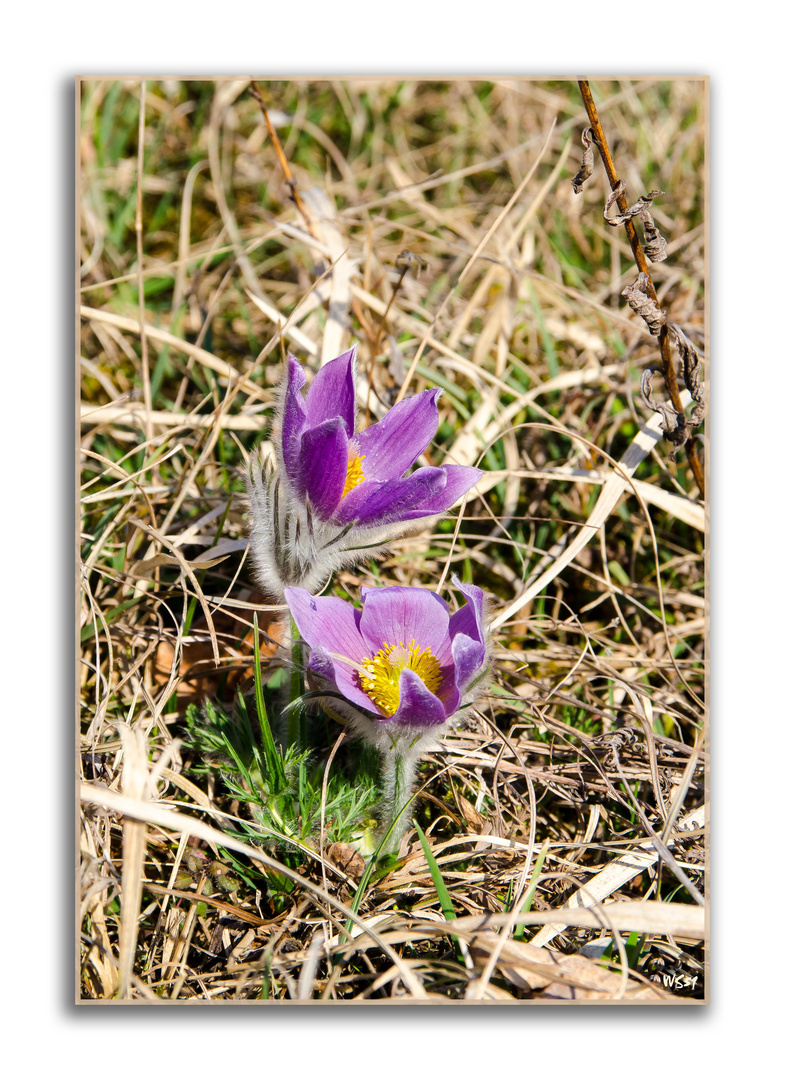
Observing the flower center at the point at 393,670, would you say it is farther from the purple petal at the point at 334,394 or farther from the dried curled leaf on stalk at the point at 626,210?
the dried curled leaf on stalk at the point at 626,210

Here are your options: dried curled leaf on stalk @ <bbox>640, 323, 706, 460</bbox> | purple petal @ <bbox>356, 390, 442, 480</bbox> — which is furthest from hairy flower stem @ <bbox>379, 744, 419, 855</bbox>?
dried curled leaf on stalk @ <bbox>640, 323, 706, 460</bbox>

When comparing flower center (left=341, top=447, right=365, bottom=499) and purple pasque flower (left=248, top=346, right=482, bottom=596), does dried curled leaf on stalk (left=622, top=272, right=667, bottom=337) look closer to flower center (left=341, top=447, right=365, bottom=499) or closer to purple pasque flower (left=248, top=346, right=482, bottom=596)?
purple pasque flower (left=248, top=346, right=482, bottom=596)

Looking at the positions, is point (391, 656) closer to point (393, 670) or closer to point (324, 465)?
point (393, 670)

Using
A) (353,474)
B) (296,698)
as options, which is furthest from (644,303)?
(296,698)

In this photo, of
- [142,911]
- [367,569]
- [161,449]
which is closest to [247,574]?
[367,569]

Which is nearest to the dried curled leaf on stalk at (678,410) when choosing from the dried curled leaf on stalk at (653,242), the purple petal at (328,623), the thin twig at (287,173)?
the dried curled leaf on stalk at (653,242)

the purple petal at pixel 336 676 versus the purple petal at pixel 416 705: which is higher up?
the purple petal at pixel 336 676

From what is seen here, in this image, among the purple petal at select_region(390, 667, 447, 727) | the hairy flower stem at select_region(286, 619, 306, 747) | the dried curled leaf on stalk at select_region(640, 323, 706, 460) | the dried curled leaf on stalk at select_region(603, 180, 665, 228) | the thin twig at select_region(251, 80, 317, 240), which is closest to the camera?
the purple petal at select_region(390, 667, 447, 727)
